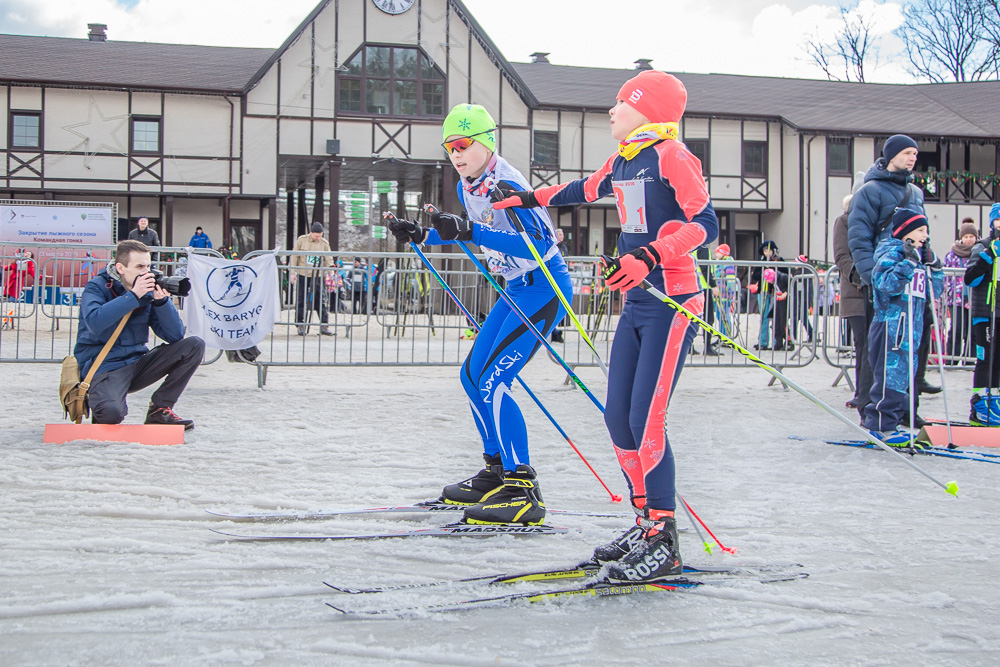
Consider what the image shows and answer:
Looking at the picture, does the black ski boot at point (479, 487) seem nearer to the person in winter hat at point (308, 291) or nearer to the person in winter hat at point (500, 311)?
the person in winter hat at point (500, 311)

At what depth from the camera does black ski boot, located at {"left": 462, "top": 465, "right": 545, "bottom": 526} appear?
3838 millimetres

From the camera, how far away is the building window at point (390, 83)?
2477 centimetres

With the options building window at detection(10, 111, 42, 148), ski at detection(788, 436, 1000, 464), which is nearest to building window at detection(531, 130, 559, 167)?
building window at detection(10, 111, 42, 148)

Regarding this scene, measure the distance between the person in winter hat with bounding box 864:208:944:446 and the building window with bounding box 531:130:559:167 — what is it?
2255 centimetres

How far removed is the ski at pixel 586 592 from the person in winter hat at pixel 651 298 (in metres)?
0.04

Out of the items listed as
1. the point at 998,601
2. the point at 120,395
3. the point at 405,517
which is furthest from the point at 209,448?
the point at 998,601

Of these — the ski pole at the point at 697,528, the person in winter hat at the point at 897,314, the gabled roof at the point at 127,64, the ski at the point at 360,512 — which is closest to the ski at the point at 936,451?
the person in winter hat at the point at 897,314

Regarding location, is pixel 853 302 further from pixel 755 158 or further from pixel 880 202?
pixel 755 158

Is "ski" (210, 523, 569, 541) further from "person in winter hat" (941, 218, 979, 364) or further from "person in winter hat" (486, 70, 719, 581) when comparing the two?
"person in winter hat" (941, 218, 979, 364)

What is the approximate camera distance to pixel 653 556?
3.10 m

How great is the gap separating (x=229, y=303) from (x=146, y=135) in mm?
19380

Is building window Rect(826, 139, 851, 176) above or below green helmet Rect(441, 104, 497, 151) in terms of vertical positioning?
above

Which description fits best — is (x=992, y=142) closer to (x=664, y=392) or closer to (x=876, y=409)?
(x=876, y=409)

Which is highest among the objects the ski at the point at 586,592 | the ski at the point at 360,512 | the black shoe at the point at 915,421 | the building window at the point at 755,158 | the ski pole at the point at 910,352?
the building window at the point at 755,158
